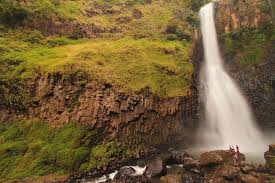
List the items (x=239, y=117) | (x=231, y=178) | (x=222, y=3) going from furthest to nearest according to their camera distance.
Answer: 1. (x=222, y=3)
2. (x=239, y=117)
3. (x=231, y=178)

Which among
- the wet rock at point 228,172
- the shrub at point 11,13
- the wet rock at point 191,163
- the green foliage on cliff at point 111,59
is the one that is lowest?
the wet rock at point 228,172

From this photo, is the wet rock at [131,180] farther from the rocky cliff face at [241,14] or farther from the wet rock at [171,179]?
the rocky cliff face at [241,14]

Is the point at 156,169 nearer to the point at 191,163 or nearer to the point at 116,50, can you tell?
the point at 191,163

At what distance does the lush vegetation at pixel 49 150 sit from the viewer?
20245 mm

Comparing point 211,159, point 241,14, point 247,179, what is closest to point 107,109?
point 211,159

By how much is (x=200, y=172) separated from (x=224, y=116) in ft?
32.6

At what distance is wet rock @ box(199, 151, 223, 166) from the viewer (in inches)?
780

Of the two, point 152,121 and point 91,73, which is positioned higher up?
point 91,73

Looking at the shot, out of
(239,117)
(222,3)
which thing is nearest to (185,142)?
(239,117)

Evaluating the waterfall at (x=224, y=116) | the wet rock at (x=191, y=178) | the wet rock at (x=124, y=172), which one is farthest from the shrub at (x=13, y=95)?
the waterfall at (x=224, y=116)

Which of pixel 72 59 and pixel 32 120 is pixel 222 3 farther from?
pixel 32 120

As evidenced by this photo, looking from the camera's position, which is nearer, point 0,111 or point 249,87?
point 0,111

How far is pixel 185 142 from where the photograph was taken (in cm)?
2614

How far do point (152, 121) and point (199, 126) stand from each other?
16.5 feet
